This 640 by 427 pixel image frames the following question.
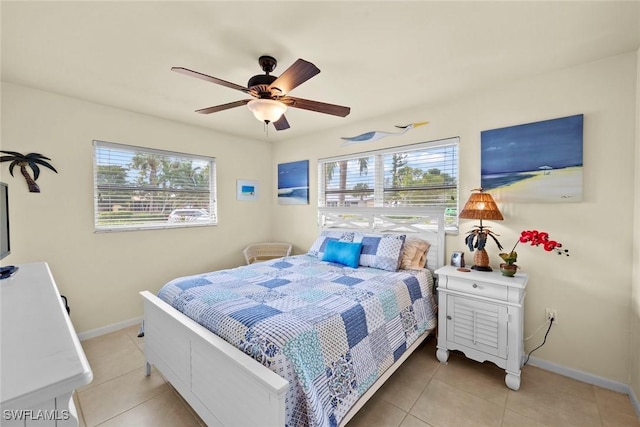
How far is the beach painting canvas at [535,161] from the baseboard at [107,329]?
4061 mm

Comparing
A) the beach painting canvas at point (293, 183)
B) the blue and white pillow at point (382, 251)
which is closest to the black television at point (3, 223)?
the blue and white pillow at point (382, 251)

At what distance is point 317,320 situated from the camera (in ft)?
5.20

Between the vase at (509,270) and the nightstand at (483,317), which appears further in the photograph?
the vase at (509,270)

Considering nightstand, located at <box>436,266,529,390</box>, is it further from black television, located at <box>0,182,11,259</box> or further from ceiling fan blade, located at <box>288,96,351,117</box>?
black television, located at <box>0,182,11,259</box>

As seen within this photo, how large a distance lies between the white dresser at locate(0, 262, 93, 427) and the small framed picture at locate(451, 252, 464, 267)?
2693 mm

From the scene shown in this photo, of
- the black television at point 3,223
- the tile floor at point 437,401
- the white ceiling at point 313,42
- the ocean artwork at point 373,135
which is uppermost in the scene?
the white ceiling at point 313,42

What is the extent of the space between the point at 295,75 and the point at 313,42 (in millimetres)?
398

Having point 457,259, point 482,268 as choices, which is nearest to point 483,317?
point 482,268

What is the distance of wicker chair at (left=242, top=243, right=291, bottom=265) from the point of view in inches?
163

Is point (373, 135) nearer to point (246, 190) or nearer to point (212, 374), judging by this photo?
point (246, 190)

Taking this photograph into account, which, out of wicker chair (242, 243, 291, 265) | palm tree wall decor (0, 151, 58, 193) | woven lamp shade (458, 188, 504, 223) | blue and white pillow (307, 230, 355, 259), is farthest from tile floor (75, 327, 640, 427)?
wicker chair (242, 243, 291, 265)

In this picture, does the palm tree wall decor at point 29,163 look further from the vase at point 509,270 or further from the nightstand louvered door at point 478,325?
the vase at point 509,270

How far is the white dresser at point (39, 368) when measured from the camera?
0.65 m

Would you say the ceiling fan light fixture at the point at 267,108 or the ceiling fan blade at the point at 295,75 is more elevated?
the ceiling fan blade at the point at 295,75
